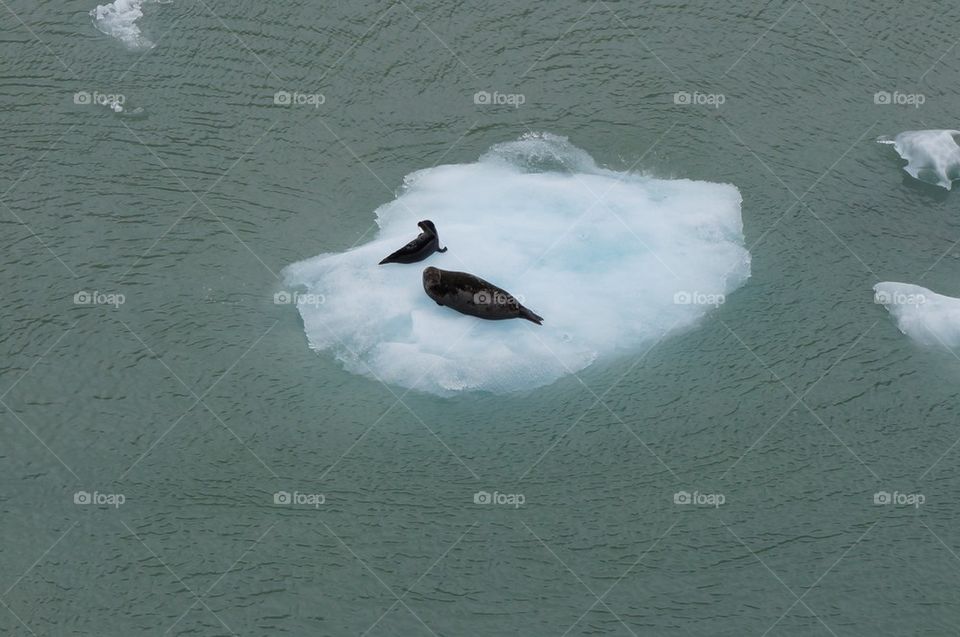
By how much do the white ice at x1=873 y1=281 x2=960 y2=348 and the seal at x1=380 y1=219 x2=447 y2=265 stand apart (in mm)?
9092

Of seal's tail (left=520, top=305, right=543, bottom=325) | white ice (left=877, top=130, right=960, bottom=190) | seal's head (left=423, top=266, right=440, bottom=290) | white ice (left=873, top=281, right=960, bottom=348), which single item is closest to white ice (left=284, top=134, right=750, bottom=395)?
Answer: seal's tail (left=520, top=305, right=543, bottom=325)

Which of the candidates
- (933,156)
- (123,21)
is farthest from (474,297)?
(123,21)

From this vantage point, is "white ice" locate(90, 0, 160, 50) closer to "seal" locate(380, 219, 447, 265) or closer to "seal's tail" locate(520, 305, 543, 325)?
"seal" locate(380, 219, 447, 265)

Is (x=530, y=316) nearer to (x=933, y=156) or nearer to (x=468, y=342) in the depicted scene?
(x=468, y=342)

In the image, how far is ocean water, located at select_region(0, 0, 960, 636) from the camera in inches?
883

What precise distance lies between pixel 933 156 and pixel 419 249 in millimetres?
11977

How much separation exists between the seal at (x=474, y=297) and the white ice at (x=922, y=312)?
7316 millimetres

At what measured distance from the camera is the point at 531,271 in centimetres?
2620

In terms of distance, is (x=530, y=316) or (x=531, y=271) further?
(x=531, y=271)

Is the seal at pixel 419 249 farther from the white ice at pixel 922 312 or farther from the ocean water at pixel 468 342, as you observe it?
the white ice at pixel 922 312

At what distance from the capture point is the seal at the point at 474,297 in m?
25.1

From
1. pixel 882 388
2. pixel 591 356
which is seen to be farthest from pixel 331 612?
pixel 882 388

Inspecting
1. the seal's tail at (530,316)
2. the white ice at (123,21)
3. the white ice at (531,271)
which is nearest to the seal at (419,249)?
the white ice at (531,271)

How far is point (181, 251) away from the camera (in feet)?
89.5
